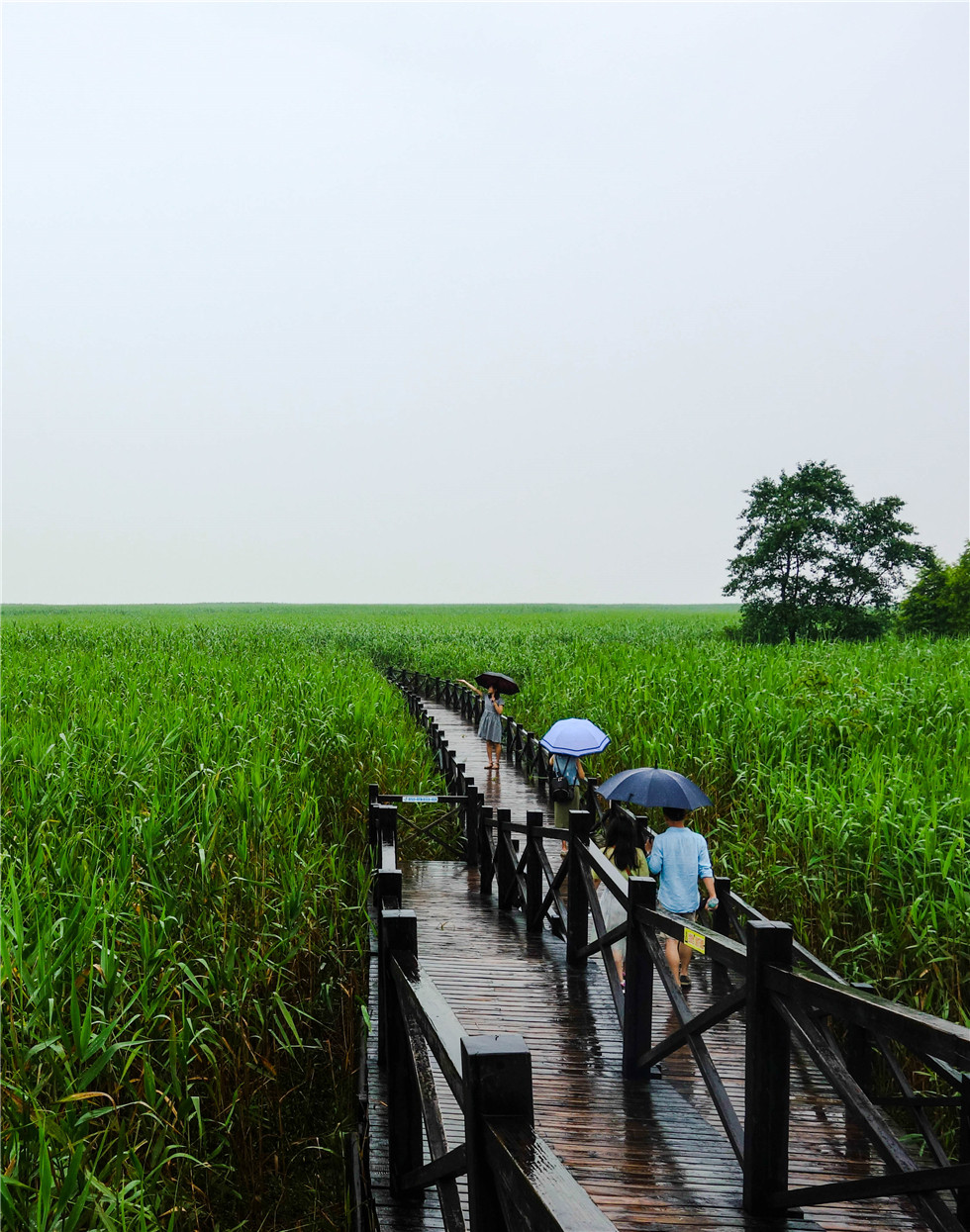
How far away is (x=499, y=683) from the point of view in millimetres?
13102

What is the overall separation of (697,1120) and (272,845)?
Result: 414 centimetres

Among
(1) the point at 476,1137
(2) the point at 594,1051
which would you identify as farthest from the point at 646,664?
(1) the point at 476,1137

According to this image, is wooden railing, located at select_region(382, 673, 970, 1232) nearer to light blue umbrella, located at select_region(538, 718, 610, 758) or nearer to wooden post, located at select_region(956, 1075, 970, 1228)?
wooden post, located at select_region(956, 1075, 970, 1228)

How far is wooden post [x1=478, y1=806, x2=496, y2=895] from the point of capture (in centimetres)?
892

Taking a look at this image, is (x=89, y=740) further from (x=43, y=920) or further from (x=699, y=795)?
(x=699, y=795)

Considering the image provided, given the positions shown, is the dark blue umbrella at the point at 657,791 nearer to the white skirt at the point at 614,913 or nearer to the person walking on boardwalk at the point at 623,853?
the person walking on boardwalk at the point at 623,853

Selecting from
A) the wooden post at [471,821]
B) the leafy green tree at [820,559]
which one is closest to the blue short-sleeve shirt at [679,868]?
the wooden post at [471,821]

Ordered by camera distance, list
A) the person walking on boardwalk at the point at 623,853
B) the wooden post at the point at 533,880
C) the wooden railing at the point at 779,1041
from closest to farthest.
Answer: the wooden railing at the point at 779,1041, the person walking on boardwalk at the point at 623,853, the wooden post at the point at 533,880

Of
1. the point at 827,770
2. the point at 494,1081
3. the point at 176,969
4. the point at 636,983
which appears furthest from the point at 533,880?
the point at 494,1081

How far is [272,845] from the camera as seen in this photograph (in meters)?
7.32

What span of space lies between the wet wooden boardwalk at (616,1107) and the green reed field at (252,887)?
965 mm

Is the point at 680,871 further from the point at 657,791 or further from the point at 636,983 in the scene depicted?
the point at 636,983

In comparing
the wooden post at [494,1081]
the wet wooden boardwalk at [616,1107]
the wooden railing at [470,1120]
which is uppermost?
the wooden post at [494,1081]

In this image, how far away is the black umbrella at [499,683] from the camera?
12.8 m
